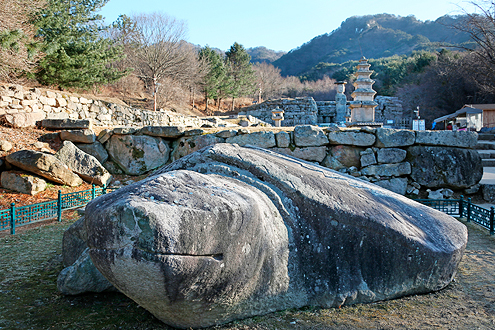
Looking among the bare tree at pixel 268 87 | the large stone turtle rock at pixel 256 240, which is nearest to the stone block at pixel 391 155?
the large stone turtle rock at pixel 256 240

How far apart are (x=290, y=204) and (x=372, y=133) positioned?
19.1 ft

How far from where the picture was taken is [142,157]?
913 cm

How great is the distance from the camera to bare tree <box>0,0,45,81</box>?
10.3m

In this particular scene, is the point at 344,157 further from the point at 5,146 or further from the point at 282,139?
the point at 5,146

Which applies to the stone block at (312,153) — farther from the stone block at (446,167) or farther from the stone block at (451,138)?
the stone block at (451,138)

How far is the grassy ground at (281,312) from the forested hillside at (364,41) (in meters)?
71.5

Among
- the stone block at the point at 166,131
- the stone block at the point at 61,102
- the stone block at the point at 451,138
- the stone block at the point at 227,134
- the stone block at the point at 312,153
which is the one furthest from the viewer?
the stone block at the point at 61,102

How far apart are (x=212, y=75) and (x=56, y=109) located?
21314 millimetres

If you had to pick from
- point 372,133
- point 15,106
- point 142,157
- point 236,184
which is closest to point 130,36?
point 15,106

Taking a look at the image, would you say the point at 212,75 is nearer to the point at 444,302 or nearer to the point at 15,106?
the point at 15,106

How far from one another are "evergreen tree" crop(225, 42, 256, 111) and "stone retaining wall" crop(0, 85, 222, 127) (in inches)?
863

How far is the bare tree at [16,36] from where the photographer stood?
1027 cm

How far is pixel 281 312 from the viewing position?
2656 mm

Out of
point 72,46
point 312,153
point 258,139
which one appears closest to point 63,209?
point 258,139
